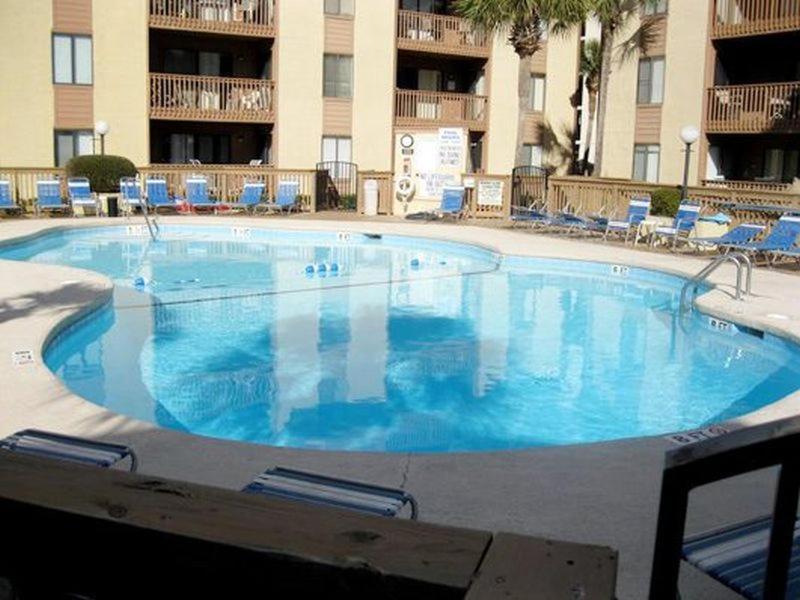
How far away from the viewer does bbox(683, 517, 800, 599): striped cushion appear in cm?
310

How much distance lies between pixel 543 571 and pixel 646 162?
31733 mm

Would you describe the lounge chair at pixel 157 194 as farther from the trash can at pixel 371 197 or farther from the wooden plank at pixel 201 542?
the wooden plank at pixel 201 542

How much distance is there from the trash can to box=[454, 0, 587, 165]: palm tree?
4717mm

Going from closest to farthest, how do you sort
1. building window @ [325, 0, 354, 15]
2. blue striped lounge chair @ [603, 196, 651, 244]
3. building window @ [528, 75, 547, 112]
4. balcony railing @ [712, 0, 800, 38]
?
blue striped lounge chair @ [603, 196, 651, 244]
balcony railing @ [712, 0, 800, 38]
building window @ [325, 0, 354, 15]
building window @ [528, 75, 547, 112]

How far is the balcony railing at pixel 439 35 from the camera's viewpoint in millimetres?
33594

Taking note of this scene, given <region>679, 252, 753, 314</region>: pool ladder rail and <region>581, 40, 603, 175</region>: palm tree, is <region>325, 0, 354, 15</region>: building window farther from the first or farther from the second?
<region>679, 252, 753, 314</region>: pool ladder rail

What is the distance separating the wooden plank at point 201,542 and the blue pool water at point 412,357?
20.3ft

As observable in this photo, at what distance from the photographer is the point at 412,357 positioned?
38.8 feet

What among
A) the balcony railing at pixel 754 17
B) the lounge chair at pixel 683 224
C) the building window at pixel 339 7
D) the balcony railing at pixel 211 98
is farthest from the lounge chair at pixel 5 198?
the balcony railing at pixel 754 17

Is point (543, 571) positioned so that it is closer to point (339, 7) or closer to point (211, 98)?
point (211, 98)

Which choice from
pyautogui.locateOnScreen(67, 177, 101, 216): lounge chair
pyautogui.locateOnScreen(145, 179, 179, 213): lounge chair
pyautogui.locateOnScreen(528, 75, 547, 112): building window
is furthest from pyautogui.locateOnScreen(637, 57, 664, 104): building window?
pyautogui.locateOnScreen(67, 177, 101, 216): lounge chair

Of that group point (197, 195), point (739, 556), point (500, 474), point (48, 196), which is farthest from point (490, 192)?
point (739, 556)

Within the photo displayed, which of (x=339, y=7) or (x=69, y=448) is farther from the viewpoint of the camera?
(x=339, y=7)

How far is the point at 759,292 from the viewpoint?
47.5ft
